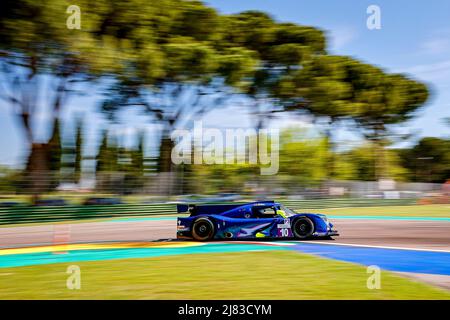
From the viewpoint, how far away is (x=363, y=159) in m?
47.5

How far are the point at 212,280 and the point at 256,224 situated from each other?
4.11 metres

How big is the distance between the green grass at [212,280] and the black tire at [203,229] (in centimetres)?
215

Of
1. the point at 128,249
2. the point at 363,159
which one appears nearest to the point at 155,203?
the point at 128,249

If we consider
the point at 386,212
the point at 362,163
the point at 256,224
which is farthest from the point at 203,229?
the point at 362,163

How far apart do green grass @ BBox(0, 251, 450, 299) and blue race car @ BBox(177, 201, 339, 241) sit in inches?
83.4

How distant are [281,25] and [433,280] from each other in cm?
2308

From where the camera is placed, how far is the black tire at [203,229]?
10352 mm

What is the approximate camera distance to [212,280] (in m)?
6.30

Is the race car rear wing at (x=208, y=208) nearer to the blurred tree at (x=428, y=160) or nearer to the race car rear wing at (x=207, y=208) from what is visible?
the race car rear wing at (x=207, y=208)

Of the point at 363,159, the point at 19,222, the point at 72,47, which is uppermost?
the point at 72,47

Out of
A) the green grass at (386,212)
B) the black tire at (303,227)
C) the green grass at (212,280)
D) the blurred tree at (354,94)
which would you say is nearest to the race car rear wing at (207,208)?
the black tire at (303,227)

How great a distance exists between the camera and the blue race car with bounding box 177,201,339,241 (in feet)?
33.9

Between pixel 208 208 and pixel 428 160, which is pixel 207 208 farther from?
pixel 428 160
